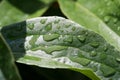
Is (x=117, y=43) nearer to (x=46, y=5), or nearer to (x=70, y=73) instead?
(x=70, y=73)

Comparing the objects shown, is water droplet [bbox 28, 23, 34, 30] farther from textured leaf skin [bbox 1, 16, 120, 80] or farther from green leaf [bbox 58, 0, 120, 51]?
green leaf [bbox 58, 0, 120, 51]

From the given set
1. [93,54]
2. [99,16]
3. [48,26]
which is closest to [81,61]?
[93,54]

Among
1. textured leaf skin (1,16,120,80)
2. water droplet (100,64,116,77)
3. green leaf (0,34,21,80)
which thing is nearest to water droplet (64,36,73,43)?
textured leaf skin (1,16,120,80)

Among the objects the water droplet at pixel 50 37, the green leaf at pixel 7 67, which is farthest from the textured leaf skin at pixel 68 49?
the green leaf at pixel 7 67

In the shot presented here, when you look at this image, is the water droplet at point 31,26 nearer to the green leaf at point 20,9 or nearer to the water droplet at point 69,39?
the water droplet at point 69,39

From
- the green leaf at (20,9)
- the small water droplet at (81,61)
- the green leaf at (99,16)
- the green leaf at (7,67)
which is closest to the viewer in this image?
the green leaf at (7,67)
